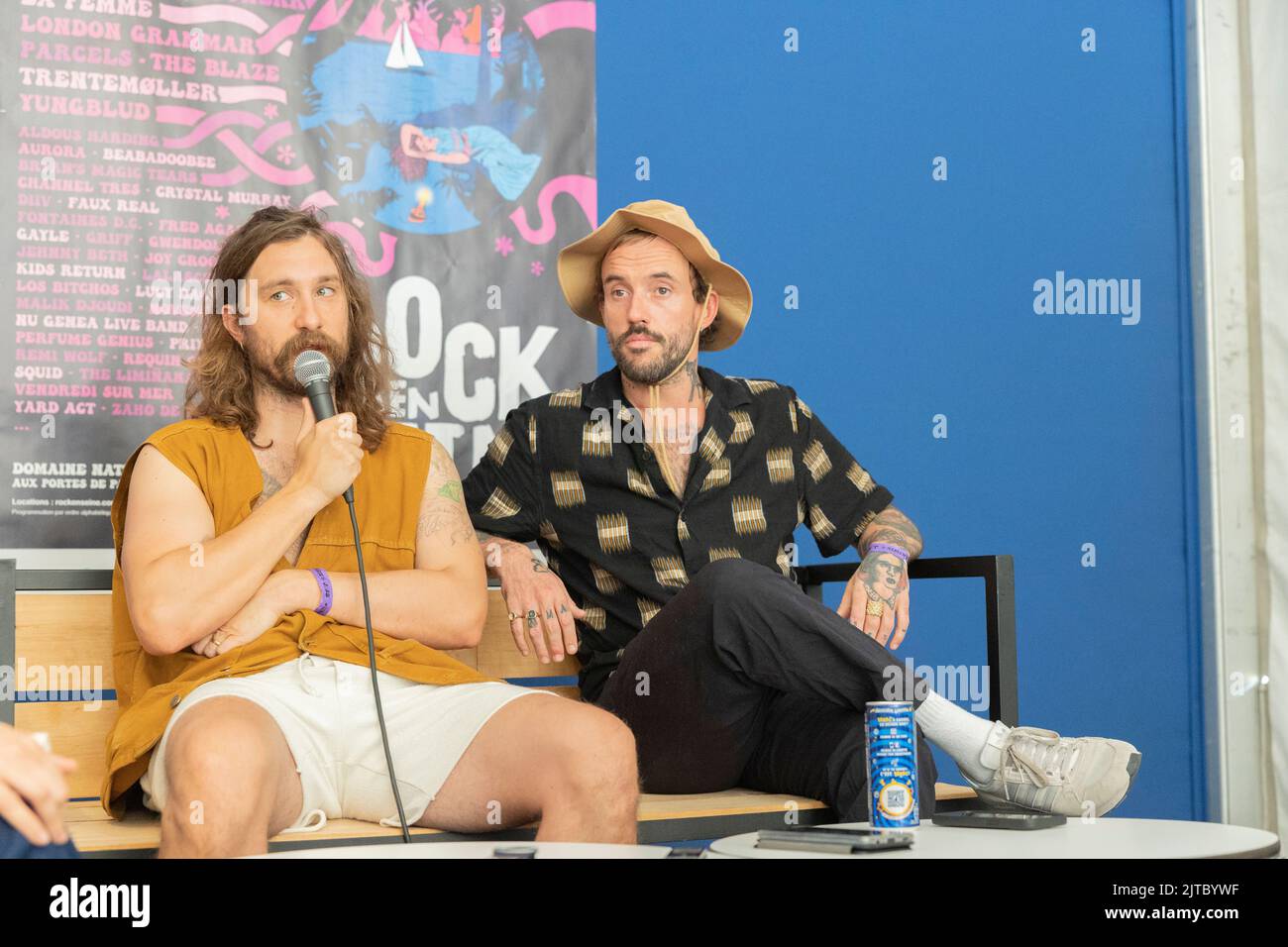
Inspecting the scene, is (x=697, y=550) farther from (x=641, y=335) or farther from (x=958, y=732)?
(x=958, y=732)

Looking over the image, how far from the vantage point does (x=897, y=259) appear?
3326 mm

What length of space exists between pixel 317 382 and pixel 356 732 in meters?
0.51

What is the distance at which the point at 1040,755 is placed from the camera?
6.20 ft

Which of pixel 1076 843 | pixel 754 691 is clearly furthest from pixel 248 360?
pixel 1076 843

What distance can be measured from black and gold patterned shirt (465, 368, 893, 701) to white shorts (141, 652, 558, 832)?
0.50 meters

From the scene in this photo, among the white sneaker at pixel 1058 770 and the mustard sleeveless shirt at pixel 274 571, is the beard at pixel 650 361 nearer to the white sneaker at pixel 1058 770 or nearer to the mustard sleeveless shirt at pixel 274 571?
the mustard sleeveless shirt at pixel 274 571

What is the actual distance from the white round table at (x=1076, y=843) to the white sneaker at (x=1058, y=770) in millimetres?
246

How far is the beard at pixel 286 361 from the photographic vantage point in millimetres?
2186

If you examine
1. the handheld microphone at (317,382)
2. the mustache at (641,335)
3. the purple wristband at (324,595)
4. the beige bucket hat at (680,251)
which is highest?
the beige bucket hat at (680,251)

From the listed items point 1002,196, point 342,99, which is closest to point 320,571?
point 342,99

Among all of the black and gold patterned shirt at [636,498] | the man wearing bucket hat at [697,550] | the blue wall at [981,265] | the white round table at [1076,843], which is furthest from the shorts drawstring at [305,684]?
the blue wall at [981,265]
